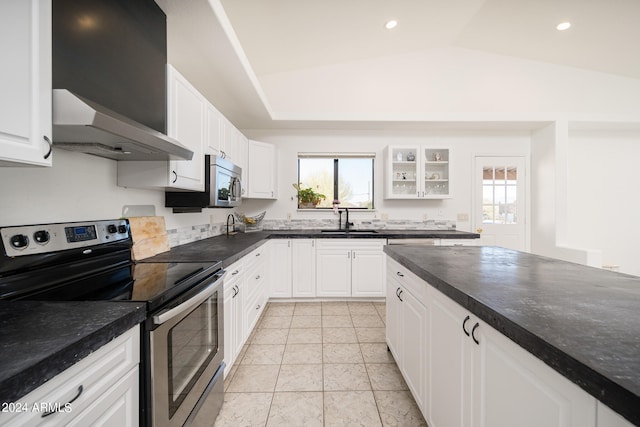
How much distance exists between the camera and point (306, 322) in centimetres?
272

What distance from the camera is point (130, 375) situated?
0.83 meters

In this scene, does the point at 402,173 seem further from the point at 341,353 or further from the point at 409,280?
the point at 341,353

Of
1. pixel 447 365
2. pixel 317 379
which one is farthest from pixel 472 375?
pixel 317 379

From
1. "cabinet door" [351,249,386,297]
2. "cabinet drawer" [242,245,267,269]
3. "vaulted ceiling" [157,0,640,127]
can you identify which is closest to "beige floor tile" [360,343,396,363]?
"cabinet door" [351,249,386,297]

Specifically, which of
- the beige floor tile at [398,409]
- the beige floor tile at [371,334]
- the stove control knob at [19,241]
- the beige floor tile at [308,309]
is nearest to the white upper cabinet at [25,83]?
the stove control knob at [19,241]

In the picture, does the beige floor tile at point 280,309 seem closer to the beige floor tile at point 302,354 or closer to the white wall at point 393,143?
the beige floor tile at point 302,354

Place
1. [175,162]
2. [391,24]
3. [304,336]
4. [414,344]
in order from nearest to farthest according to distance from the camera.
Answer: [414,344]
[175,162]
[304,336]
[391,24]

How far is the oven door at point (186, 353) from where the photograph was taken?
0.93m

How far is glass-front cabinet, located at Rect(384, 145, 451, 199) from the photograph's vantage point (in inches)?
142

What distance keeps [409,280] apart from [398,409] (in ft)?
2.59

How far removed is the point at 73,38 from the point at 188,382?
5.25 feet

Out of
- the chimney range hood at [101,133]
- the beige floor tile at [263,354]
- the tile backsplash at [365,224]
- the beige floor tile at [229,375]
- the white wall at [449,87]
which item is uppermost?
the white wall at [449,87]

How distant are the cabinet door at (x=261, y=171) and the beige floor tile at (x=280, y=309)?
144 cm

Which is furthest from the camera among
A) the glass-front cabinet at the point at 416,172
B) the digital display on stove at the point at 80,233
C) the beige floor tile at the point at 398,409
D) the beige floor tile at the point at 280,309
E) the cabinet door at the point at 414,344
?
the glass-front cabinet at the point at 416,172
